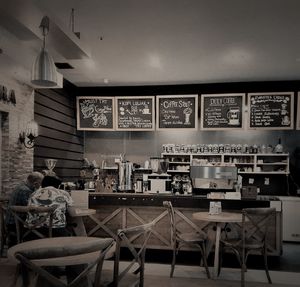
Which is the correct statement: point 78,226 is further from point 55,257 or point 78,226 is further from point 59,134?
point 55,257

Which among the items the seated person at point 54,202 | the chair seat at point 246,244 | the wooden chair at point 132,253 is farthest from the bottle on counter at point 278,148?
the wooden chair at point 132,253

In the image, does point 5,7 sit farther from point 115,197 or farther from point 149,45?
point 115,197

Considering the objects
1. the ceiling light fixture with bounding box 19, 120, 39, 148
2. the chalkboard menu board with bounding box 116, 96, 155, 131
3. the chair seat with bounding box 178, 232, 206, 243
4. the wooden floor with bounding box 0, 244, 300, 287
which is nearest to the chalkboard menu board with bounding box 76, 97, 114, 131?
the chalkboard menu board with bounding box 116, 96, 155, 131

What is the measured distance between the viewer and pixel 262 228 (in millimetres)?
5293

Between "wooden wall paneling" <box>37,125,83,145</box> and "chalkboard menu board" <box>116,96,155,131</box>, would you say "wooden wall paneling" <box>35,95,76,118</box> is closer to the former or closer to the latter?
"wooden wall paneling" <box>37,125,83,145</box>

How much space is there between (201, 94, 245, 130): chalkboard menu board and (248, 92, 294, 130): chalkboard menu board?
225mm

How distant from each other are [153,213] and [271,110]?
11.0 feet

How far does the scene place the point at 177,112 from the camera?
7.35 meters

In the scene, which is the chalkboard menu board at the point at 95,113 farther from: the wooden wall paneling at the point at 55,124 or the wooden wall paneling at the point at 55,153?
the wooden wall paneling at the point at 55,153

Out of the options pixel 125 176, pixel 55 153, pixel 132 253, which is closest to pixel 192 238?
pixel 132 253

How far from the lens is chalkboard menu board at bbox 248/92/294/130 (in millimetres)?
6836

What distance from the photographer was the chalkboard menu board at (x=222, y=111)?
7.07 meters

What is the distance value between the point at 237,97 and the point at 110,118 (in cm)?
282

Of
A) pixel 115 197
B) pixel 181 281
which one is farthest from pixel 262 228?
pixel 115 197
